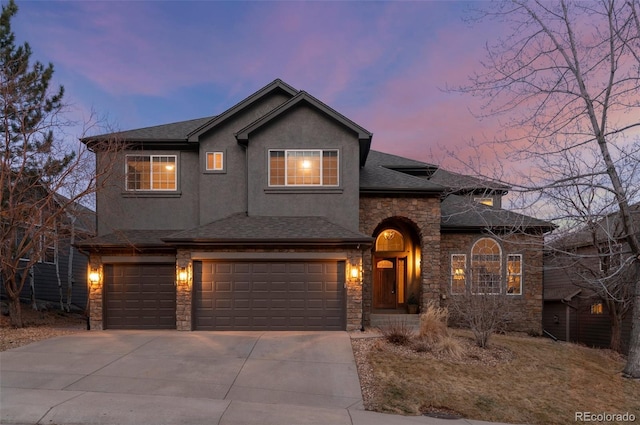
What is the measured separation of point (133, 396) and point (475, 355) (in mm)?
7945

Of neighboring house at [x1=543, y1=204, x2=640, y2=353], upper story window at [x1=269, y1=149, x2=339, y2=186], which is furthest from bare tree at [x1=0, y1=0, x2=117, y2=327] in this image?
neighboring house at [x1=543, y1=204, x2=640, y2=353]

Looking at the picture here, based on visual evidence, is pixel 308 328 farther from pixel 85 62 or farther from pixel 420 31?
pixel 85 62

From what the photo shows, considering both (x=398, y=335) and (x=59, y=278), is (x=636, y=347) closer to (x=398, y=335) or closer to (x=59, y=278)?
(x=398, y=335)

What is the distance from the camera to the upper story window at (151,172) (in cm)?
1570

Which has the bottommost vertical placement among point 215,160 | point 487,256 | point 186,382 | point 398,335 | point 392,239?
point 186,382

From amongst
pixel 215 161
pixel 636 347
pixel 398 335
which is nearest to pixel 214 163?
pixel 215 161

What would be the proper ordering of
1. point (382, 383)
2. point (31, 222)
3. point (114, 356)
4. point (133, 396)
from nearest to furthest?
point (133, 396)
point (382, 383)
point (114, 356)
point (31, 222)

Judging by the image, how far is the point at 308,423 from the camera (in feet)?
21.7

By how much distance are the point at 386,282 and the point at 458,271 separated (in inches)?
122

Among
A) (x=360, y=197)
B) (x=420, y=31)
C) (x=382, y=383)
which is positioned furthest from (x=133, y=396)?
(x=420, y=31)

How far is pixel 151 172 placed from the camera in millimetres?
15805

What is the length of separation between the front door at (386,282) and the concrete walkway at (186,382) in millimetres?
6126

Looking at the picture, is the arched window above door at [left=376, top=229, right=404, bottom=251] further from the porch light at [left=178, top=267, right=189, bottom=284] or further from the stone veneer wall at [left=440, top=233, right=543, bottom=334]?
the porch light at [left=178, top=267, right=189, bottom=284]
